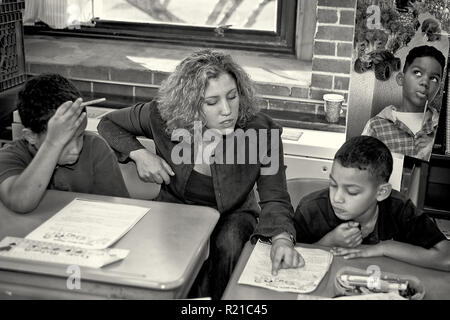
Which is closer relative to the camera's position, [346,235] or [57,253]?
[57,253]

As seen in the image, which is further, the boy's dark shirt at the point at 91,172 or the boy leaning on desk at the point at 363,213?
the boy's dark shirt at the point at 91,172

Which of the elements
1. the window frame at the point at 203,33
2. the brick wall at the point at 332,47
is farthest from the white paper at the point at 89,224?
the window frame at the point at 203,33

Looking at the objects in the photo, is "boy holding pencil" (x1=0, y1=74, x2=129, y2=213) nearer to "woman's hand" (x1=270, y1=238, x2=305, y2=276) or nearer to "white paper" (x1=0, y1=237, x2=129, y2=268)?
"white paper" (x1=0, y1=237, x2=129, y2=268)

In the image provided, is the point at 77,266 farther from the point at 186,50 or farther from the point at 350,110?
the point at 186,50

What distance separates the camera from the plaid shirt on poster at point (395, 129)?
273 cm

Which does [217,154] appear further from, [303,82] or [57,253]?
[303,82]

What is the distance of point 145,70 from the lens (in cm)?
332

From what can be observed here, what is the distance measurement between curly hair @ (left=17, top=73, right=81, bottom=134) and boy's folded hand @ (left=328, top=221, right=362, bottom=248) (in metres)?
0.88

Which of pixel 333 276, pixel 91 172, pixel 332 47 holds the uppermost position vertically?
pixel 332 47

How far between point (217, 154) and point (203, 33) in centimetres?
168

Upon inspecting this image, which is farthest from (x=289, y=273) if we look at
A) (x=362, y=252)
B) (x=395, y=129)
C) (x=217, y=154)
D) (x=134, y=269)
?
(x=395, y=129)

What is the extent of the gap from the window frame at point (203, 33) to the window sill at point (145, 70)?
42mm

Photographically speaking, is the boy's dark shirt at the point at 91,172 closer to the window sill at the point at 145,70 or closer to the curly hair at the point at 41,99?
the curly hair at the point at 41,99

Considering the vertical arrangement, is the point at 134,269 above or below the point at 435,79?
below
